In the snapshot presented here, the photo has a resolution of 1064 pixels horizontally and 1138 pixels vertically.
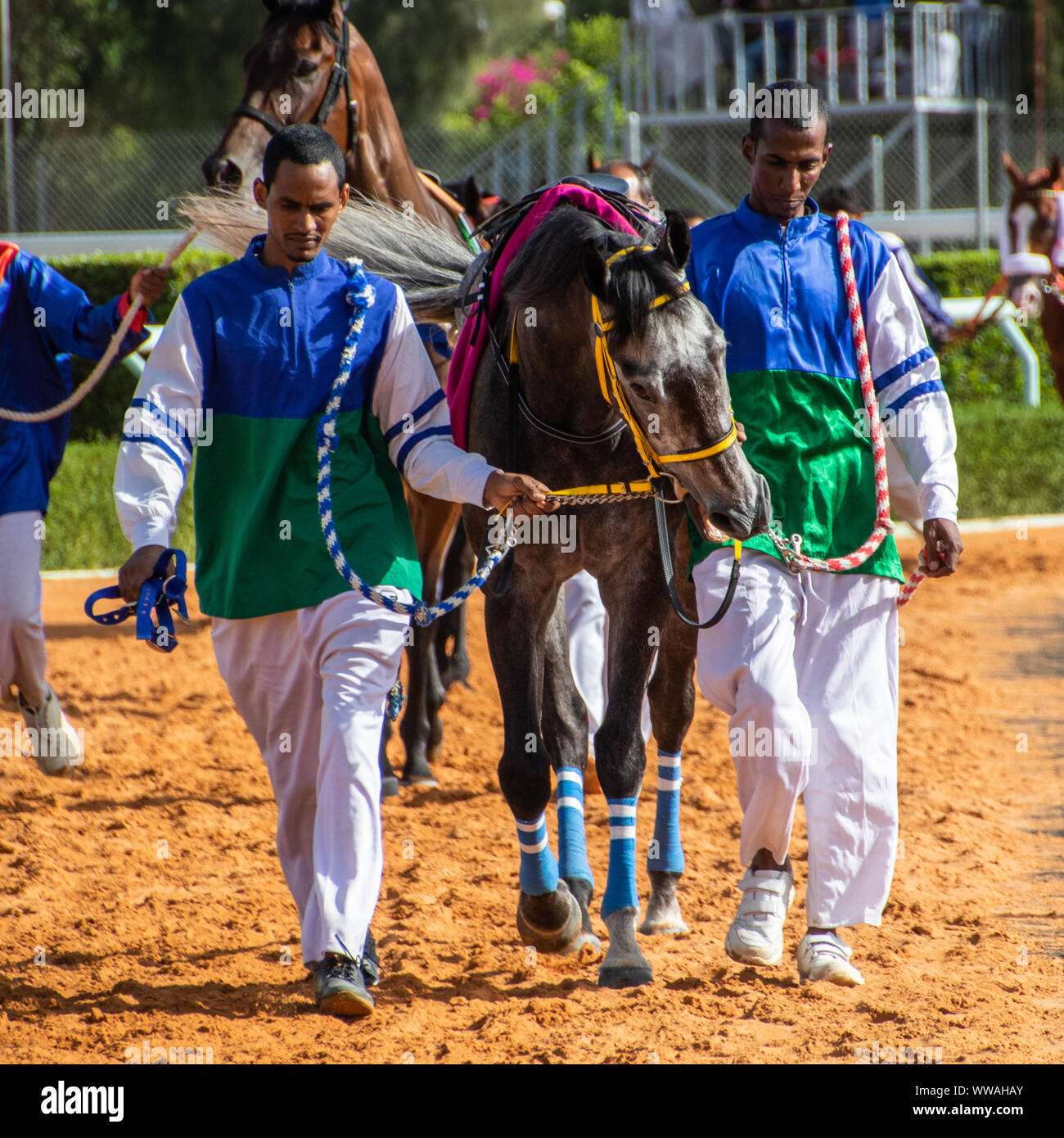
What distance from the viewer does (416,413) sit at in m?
3.51

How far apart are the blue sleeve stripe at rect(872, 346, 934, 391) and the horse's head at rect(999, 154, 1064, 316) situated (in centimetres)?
620

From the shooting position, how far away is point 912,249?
1670 cm

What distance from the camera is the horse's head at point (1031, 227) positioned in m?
9.56

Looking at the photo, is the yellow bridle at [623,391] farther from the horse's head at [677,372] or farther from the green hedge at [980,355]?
the green hedge at [980,355]

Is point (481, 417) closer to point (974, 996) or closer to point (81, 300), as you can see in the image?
point (81, 300)

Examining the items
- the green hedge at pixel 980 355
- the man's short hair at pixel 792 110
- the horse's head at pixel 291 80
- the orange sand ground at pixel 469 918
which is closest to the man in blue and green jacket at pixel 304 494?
the orange sand ground at pixel 469 918

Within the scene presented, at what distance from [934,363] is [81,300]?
2.72m

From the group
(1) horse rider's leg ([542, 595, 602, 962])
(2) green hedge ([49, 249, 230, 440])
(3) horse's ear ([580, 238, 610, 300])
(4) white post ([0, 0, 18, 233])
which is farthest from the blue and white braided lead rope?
(4) white post ([0, 0, 18, 233])

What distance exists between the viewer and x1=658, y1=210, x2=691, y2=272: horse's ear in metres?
3.30

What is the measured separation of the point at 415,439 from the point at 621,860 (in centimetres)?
123

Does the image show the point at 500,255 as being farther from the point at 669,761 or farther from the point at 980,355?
the point at 980,355

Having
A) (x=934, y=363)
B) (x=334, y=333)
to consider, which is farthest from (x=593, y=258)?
(x=934, y=363)

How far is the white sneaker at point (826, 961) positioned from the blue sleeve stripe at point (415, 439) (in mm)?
1594

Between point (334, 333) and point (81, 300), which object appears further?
point (81, 300)
